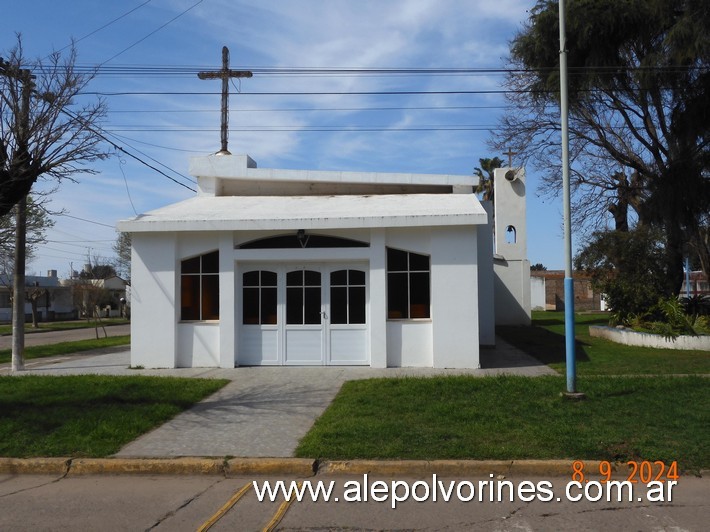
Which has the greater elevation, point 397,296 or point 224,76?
point 224,76

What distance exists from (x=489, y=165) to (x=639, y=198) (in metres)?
35.4

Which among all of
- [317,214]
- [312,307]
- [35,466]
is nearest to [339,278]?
[312,307]

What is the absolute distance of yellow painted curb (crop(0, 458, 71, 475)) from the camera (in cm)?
745

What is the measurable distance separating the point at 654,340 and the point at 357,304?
336 inches

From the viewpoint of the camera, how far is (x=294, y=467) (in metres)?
7.18

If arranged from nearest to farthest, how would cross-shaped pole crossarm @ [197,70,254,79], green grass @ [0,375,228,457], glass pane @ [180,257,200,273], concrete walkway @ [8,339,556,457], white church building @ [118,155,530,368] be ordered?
1. concrete walkway @ [8,339,556,457]
2. green grass @ [0,375,228,457]
3. white church building @ [118,155,530,368]
4. glass pane @ [180,257,200,273]
5. cross-shaped pole crossarm @ [197,70,254,79]

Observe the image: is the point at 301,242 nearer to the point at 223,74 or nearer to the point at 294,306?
the point at 294,306

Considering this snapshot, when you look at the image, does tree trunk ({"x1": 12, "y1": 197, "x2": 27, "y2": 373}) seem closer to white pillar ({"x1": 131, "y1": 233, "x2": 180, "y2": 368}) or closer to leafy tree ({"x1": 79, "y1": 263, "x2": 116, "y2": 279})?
white pillar ({"x1": 131, "y1": 233, "x2": 180, "y2": 368})

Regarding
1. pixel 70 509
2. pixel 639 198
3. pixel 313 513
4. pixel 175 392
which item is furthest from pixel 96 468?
pixel 639 198

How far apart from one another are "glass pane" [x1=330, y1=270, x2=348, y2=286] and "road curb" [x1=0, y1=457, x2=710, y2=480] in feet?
23.2

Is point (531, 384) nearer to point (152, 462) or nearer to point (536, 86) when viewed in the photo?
point (152, 462)

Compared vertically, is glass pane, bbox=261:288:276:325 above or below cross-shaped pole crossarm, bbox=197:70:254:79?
below

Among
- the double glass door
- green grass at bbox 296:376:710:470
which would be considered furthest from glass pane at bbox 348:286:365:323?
green grass at bbox 296:376:710:470

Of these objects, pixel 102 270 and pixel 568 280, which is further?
pixel 102 270
